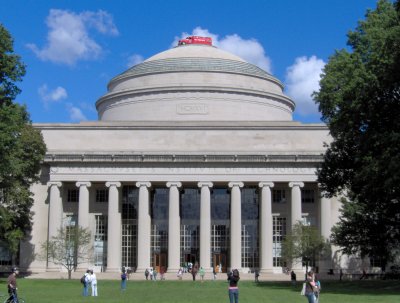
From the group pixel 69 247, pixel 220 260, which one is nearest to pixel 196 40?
pixel 220 260

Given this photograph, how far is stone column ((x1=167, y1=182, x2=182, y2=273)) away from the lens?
251ft

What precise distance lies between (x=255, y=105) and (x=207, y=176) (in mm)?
17794

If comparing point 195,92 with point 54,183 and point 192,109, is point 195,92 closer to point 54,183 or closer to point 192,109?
point 192,109

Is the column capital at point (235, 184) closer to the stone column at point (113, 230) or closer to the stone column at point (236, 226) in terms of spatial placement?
the stone column at point (236, 226)

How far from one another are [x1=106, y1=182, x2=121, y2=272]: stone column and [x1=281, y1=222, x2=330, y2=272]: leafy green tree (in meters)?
16.4

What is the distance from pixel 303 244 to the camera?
232ft

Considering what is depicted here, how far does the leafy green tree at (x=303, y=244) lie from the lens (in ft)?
232

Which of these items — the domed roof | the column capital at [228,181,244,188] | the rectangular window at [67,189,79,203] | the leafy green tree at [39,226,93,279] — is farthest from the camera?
the domed roof

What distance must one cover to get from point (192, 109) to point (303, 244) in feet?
84.0

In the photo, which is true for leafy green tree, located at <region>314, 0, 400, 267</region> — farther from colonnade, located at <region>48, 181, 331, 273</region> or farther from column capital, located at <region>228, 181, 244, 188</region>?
column capital, located at <region>228, 181, 244, 188</region>

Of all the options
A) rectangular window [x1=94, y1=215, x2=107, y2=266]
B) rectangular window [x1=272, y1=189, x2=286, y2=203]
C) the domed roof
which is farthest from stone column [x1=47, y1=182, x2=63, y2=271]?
the domed roof

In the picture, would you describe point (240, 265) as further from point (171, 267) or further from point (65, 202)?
point (65, 202)

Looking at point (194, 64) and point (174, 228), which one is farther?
point (194, 64)

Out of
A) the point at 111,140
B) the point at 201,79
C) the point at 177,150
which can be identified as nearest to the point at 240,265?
the point at 177,150
